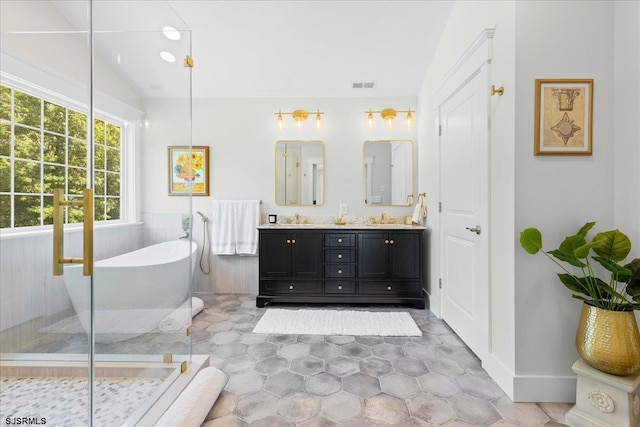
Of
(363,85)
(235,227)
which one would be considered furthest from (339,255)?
(363,85)

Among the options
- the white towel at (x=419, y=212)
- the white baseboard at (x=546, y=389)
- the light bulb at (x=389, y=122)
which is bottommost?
the white baseboard at (x=546, y=389)

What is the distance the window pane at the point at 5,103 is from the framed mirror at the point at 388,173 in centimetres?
313

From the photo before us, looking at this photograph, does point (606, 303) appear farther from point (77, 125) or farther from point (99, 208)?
point (77, 125)

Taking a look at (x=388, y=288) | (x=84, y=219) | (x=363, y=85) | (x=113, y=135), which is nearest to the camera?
(x=84, y=219)

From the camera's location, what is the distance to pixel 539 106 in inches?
65.4

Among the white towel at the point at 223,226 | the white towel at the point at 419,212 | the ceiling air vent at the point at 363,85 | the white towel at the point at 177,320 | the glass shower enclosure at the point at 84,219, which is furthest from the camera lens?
the white towel at the point at 223,226

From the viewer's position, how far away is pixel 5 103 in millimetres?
1361

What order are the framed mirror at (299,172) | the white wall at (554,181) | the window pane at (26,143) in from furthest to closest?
the framed mirror at (299,172)
the white wall at (554,181)
the window pane at (26,143)

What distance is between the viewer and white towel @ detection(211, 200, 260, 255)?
142 inches

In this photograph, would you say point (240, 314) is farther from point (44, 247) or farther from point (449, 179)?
point (449, 179)

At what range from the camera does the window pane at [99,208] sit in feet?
4.29

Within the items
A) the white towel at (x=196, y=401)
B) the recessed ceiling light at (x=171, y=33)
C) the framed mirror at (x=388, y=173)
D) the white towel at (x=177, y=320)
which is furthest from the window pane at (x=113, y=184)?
the framed mirror at (x=388, y=173)

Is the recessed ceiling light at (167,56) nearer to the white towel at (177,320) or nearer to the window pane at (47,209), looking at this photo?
the window pane at (47,209)

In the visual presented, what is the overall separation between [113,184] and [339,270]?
89.9 inches
